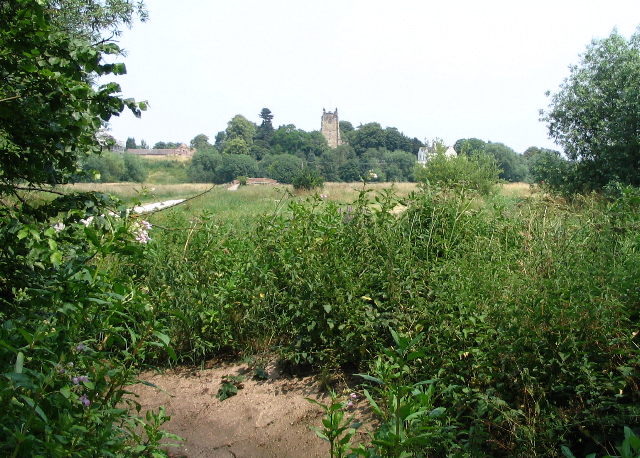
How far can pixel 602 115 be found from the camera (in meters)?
15.4

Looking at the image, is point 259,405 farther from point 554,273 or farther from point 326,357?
point 554,273

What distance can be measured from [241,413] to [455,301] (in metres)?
1.67

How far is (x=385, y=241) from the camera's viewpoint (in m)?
4.15

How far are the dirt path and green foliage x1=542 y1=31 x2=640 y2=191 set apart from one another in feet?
43.0

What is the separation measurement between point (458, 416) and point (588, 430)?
61 centimetres

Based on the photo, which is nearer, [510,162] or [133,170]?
[133,170]

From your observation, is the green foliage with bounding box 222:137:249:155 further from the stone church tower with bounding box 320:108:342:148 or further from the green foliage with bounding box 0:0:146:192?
the green foliage with bounding box 0:0:146:192

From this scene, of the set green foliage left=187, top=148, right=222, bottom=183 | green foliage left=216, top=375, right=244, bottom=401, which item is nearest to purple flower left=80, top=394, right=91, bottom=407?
green foliage left=216, top=375, right=244, bottom=401

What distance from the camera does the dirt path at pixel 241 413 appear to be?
343 centimetres

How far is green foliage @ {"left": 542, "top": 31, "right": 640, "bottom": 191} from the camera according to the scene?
568 inches

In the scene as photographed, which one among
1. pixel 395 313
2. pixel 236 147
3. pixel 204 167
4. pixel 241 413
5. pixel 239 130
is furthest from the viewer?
pixel 239 130

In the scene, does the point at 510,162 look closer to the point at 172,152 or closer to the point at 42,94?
the point at 172,152

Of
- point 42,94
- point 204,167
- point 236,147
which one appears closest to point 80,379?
point 42,94

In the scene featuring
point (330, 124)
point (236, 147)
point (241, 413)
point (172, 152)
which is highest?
point (330, 124)
